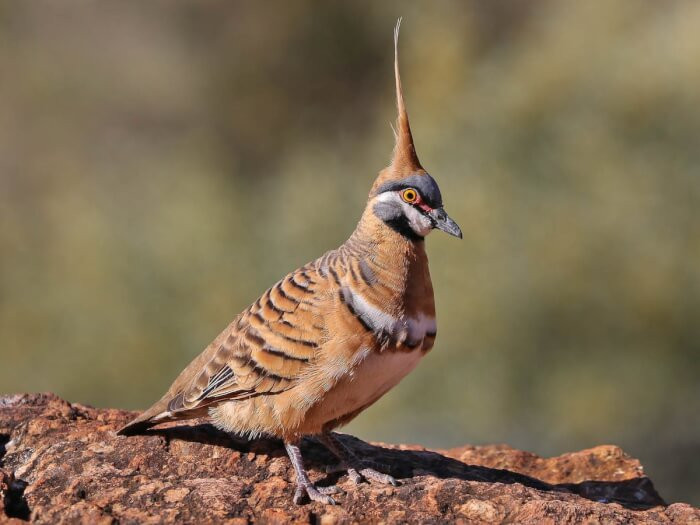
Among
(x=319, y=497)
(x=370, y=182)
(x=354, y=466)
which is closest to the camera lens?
(x=319, y=497)

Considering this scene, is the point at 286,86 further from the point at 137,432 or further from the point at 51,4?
the point at 137,432

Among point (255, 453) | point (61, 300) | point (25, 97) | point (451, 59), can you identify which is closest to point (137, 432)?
point (255, 453)

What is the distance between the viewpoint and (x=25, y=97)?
1805cm

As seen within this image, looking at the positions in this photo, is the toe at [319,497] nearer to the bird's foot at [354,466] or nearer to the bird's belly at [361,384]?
the bird's foot at [354,466]

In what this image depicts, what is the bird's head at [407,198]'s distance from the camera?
6.14m

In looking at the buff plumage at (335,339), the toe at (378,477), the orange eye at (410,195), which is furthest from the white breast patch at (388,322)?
the toe at (378,477)

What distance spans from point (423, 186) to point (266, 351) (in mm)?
1362

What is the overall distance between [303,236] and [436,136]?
92.3 inches

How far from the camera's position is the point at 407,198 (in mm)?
6160

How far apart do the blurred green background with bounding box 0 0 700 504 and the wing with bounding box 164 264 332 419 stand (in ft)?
20.8

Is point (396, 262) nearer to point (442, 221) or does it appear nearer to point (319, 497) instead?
point (442, 221)

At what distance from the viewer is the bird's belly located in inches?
229

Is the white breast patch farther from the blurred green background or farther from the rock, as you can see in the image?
the blurred green background

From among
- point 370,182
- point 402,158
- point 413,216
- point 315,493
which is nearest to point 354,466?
point 315,493
